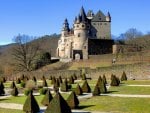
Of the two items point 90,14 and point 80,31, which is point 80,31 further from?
point 90,14

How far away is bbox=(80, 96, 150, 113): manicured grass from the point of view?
22734 millimetres

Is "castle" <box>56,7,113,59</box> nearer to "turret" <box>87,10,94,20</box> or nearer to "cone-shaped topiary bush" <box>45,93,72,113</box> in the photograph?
"turret" <box>87,10,94,20</box>

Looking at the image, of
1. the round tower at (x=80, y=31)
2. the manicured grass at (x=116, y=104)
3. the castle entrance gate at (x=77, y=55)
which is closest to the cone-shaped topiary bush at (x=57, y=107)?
the manicured grass at (x=116, y=104)

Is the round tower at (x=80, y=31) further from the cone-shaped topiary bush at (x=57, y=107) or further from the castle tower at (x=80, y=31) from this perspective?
the cone-shaped topiary bush at (x=57, y=107)

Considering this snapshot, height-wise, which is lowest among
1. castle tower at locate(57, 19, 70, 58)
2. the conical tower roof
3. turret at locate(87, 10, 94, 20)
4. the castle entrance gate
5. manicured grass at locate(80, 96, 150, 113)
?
manicured grass at locate(80, 96, 150, 113)

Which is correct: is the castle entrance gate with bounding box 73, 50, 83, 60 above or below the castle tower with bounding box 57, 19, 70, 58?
below

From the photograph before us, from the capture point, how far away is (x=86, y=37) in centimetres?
7988

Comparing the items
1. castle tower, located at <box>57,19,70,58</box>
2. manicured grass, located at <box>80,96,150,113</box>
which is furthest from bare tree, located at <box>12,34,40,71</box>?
manicured grass, located at <box>80,96,150,113</box>

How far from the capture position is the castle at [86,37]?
235ft

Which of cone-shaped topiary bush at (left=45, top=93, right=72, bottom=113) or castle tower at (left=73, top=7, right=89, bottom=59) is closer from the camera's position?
cone-shaped topiary bush at (left=45, top=93, right=72, bottom=113)

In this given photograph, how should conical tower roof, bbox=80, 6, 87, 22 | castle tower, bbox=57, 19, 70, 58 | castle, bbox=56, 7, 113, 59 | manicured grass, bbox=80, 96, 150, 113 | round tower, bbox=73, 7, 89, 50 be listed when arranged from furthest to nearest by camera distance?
castle tower, bbox=57, 19, 70, 58 → conical tower roof, bbox=80, 6, 87, 22 → round tower, bbox=73, 7, 89, 50 → castle, bbox=56, 7, 113, 59 → manicured grass, bbox=80, 96, 150, 113

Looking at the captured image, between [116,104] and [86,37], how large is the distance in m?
55.5

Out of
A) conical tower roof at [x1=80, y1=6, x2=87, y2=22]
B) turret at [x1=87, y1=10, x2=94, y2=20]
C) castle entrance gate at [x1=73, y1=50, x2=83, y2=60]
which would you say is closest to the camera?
castle entrance gate at [x1=73, y1=50, x2=83, y2=60]

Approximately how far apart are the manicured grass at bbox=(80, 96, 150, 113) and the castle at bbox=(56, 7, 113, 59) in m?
41.5
